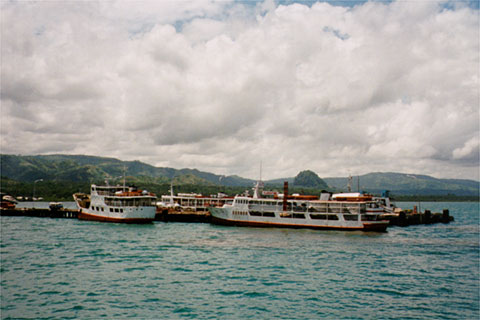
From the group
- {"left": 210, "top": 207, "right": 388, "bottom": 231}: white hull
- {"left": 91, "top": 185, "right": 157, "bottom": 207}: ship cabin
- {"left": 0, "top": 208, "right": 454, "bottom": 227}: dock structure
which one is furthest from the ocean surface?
{"left": 0, "top": 208, "right": 454, "bottom": 227}: dock structure

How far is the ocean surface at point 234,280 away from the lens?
75.0ft

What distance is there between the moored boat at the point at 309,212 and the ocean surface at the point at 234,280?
1985 centimetres

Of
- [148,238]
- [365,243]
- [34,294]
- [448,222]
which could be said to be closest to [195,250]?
[148,238]

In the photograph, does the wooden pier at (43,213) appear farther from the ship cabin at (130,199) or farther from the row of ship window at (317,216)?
the row of ship window at (317,216)

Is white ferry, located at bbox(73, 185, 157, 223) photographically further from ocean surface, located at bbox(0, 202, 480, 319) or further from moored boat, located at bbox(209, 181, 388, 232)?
ocean surface, located at bbox(0, 202, 480, 319)

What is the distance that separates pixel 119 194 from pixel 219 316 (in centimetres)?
6872

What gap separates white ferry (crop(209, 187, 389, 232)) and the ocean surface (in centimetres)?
1992

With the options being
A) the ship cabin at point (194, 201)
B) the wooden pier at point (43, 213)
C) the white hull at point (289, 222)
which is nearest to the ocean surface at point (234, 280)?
the white hull at point (289, 222)

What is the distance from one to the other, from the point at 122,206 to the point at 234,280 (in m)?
58.9

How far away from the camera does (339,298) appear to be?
85.1 ft

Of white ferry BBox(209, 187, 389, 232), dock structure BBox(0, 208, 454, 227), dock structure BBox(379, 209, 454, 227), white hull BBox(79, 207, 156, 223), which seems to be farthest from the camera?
dock structure BBox(379, 209, 454, 227)

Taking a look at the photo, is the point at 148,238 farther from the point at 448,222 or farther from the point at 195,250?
the point at 448,222

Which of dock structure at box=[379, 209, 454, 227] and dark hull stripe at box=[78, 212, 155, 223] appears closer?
dark hull stripe at box=[78, 212, 155, 223]

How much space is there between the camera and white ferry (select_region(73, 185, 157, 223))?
8094cm
